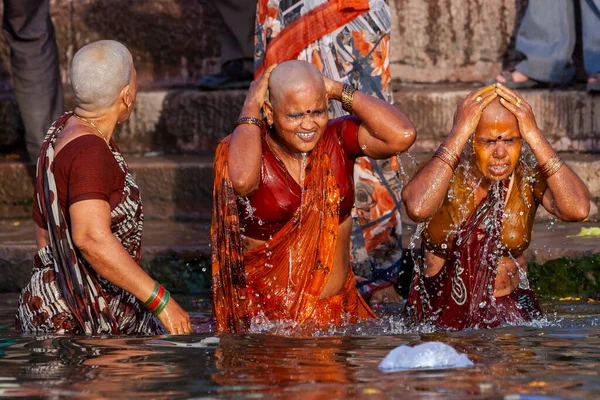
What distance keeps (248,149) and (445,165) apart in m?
0.94

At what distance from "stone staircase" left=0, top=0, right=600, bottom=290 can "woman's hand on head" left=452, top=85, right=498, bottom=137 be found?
4.76 feet

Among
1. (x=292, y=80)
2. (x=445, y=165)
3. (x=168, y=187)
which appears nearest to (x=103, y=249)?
(x=292, y=80)

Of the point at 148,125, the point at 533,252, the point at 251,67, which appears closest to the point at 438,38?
the point at 251,67

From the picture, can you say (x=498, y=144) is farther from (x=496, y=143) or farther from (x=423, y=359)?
(x=423, y=359)

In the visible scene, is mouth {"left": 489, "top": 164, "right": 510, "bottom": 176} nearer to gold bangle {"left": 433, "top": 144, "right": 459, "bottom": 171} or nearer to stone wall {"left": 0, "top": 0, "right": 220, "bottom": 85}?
gold bangle {"left": 433, "top": 144, "right": 459, "bottom": 171}

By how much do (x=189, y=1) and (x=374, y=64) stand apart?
346cm

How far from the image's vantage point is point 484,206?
587cm

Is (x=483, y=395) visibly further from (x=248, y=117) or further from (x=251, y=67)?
(x=251, y=67)

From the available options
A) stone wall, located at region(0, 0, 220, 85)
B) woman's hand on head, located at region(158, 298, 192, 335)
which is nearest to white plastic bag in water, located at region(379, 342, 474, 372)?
woman's hand on head, located at region(158, 298, 192, 335)

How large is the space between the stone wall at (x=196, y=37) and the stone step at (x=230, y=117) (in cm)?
32

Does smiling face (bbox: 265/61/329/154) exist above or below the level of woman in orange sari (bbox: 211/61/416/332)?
above

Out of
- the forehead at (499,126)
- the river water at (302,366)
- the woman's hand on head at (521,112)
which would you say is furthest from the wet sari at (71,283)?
the woman's hand on head at (521,112)

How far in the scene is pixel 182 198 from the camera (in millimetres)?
8531

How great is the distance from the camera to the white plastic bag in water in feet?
15.1
